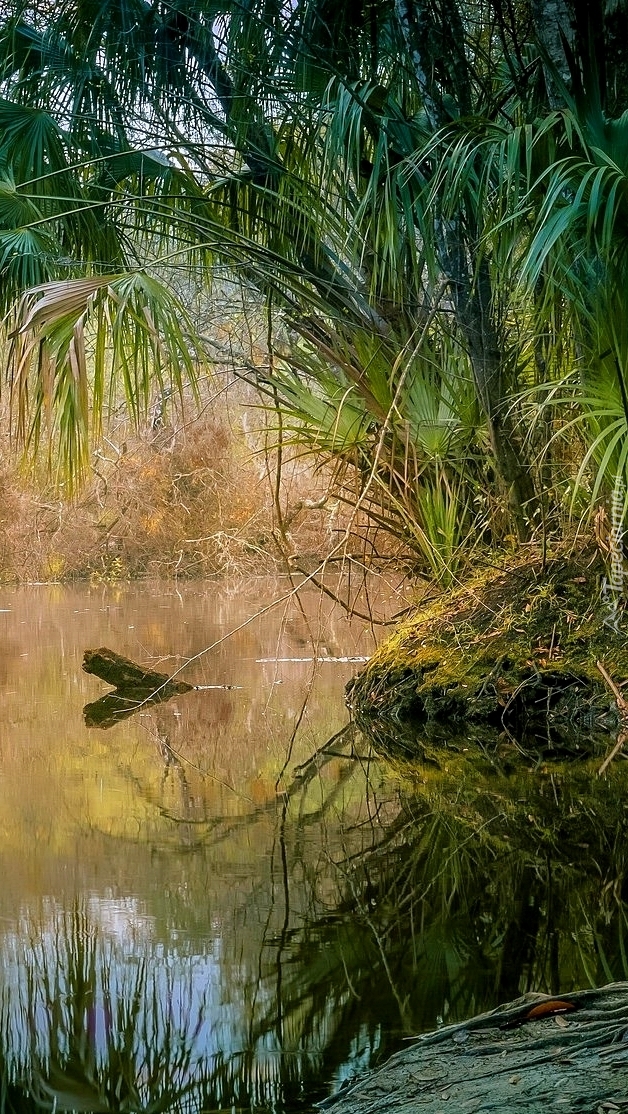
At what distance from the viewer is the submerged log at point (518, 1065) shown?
1325 mm

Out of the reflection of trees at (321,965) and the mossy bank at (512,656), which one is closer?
the reflection of trees at (321,965)

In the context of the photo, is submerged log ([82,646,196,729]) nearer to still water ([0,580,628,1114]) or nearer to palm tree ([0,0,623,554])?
still water ([0,580,628,1114])

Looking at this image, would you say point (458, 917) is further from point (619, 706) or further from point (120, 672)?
point (120, 672)

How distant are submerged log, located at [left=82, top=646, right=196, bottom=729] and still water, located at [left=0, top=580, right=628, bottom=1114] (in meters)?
0.64

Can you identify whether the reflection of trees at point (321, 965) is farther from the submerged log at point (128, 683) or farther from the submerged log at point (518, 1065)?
the submerged log at point (128, 683)

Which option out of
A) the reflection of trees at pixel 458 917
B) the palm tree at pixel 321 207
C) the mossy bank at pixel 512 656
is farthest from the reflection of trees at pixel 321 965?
the palm tree at pixel 321 207

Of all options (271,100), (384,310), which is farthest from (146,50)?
(384,310)

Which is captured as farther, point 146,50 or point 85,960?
point 146,50

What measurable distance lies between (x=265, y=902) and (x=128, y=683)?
3.04m

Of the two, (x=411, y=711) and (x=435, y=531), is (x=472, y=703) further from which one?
(x=435, y=531)

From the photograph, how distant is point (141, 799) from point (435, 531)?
212cm

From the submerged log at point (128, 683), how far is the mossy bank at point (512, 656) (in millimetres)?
858

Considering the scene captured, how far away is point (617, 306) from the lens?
3.53 metres

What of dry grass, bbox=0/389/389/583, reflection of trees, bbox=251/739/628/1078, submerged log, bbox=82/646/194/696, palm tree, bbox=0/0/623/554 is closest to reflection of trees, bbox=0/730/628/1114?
reflection of trees, bbox=251/739/628/1078
